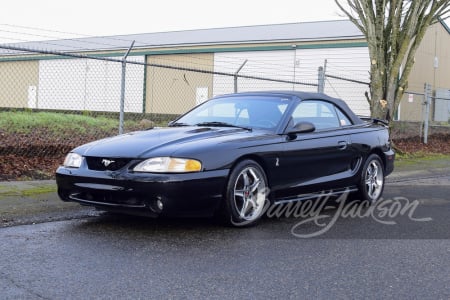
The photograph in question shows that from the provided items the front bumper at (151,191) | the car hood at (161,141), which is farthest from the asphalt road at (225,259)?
the car hood at (161,141)

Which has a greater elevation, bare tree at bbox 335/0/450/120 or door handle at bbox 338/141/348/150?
bare tree at bbox 335/0/450/120

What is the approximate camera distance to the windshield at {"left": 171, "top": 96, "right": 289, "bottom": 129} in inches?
256

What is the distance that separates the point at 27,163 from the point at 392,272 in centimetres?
613

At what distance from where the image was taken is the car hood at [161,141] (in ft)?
17.8

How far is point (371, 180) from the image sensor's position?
302 inches

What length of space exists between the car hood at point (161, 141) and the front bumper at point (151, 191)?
23 cm

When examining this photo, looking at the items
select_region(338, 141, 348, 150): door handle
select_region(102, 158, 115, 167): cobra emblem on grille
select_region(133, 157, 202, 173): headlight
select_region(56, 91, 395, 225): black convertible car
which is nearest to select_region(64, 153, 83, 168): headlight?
select_region(56, 91, 395, 225): black convertible car

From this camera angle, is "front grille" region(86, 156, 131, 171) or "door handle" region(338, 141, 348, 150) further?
"door handle" region(338, 141, 348, 150)

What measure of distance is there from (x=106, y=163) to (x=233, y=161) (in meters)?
1.19

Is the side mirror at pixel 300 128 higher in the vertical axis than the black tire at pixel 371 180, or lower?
higher

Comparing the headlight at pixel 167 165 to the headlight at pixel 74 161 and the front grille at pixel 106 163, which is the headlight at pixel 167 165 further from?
the headlight at pixel 74 161

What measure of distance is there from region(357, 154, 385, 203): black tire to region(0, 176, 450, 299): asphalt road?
0.83 meters

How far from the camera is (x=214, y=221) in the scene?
596 cm

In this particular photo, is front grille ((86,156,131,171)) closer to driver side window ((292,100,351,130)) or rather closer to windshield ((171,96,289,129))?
windshield ((171,96,289,129))
